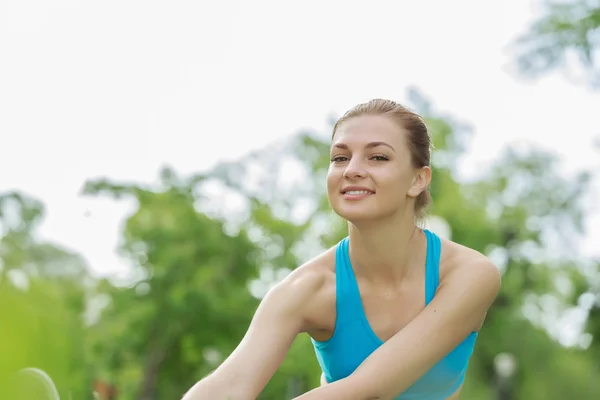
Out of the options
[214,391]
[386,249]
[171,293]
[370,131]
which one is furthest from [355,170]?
[171,293]

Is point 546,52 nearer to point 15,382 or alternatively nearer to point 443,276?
point 443,276

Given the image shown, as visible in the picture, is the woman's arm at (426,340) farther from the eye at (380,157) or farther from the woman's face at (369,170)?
the eye at (380,157)

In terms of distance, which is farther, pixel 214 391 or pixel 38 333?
pixel 214 391

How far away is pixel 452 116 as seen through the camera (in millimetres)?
26328

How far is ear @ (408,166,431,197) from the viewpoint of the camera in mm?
3094

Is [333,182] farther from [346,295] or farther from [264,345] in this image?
[264,345]

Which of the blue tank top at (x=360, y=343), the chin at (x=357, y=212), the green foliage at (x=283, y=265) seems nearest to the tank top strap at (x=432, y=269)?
the blue tank top at (x=360, y=343)

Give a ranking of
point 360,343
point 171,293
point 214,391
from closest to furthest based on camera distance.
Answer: point 214,391 → point 360,343 → point 171,293

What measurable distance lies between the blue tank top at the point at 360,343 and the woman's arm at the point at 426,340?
0.11m

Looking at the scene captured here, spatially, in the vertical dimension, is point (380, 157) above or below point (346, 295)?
above

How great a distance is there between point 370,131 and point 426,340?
0.79 metres

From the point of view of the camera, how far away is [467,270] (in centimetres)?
298

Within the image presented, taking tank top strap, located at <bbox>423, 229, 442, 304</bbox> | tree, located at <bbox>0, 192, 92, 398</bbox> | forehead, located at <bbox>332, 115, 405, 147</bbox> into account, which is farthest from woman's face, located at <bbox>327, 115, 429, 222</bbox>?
tree, located at <bbox>0, 192, 92, 398</bbox>

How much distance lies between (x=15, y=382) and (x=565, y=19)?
52.1 feet
